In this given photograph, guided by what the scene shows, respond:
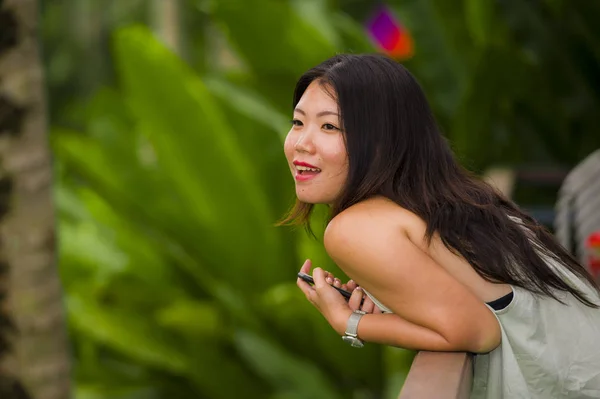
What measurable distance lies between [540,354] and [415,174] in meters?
0.38

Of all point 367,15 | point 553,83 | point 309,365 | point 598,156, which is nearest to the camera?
point 598,156

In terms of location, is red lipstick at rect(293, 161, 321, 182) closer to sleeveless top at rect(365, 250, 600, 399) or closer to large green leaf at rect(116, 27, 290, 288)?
sleeveless top at rect(365, 250, 600, 399)

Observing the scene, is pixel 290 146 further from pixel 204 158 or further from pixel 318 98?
pixel 204 158

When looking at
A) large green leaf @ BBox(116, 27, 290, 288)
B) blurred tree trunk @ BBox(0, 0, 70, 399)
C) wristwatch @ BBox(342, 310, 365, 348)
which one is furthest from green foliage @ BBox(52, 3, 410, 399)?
wristwatch @ BBox(342, 310, 365, 348)

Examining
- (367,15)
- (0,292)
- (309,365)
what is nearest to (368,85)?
(0,292)

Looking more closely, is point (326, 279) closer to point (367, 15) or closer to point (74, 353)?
point (74, 353)

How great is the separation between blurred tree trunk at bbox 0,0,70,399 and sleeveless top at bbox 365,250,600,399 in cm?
228

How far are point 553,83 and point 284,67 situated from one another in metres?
1.58

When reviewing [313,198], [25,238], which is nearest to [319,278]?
[313,198]

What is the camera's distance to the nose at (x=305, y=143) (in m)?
1.92

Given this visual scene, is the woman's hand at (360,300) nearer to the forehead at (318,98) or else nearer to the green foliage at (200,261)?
the forehead at (318,98)

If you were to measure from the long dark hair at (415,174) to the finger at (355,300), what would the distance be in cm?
15

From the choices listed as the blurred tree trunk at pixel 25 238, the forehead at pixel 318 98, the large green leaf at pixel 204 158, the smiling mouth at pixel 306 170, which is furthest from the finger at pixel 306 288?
the large green leaf at pixel 204 158

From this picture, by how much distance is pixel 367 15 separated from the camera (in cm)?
1204
